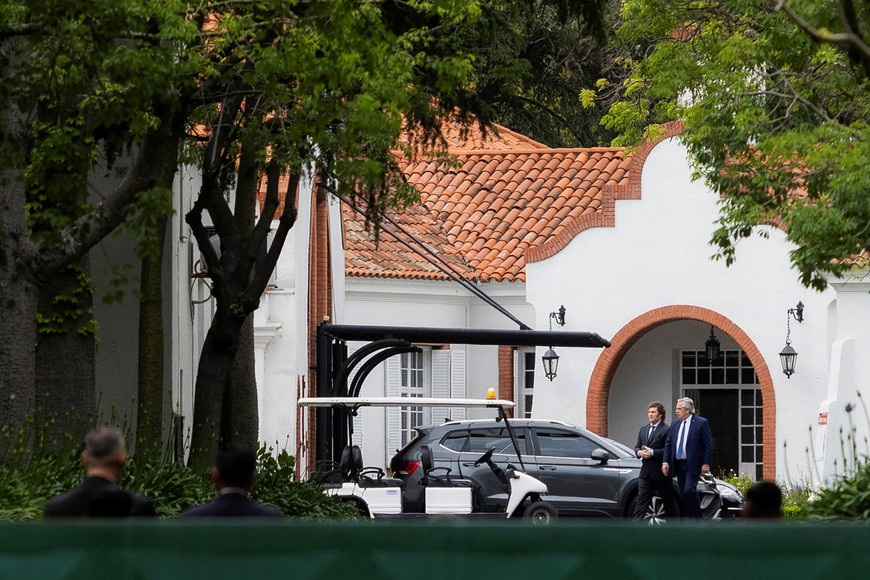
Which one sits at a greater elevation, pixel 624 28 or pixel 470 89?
pixel 624 28

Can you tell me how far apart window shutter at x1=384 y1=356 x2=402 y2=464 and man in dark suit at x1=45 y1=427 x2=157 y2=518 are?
2378 cm

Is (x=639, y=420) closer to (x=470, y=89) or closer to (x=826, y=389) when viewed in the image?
(x=826, y=389)

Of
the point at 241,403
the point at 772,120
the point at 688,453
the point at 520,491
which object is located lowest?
the point at 520,491

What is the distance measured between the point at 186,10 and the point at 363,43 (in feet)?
4.22

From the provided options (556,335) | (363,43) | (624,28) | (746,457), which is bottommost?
(746,457)

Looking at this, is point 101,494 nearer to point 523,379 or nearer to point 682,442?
point 682,442

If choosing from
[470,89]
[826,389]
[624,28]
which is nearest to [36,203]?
[470,89]

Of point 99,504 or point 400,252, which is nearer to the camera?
point 99,504

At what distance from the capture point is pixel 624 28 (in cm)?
1995

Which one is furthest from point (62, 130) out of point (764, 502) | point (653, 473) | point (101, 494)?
point (653, 473)

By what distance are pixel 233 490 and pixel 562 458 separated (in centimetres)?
1747

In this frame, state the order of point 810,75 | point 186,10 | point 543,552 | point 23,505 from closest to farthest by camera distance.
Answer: point 543,552
point 23,505
point 186,10
point 810,75

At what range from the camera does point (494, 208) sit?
110 ft

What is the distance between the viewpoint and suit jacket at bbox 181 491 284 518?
687 cm
